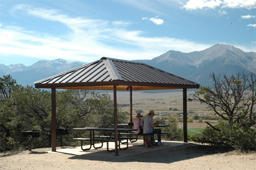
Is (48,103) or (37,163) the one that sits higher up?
(48,103)

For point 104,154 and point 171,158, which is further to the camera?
point 104,154

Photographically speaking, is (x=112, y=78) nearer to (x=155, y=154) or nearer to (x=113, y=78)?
(x=113, y=78)

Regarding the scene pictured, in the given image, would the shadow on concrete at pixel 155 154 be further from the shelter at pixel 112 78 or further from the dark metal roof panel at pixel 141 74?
the dark metal roof panel at pixel 141 74

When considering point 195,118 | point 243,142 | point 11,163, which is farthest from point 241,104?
point 195,118

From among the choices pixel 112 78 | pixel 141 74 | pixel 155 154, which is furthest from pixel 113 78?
pixel 155 154

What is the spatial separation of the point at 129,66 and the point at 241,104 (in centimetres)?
469

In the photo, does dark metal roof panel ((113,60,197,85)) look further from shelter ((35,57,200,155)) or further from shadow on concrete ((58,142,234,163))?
shadow on concrete ((58,142,234,163))

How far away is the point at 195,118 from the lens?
245 feet

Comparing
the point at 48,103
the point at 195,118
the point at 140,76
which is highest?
the point at 140,76

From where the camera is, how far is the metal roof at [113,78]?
8531 mm

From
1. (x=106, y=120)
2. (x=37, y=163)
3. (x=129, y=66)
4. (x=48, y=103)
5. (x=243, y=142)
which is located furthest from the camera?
(x=106, y=120)

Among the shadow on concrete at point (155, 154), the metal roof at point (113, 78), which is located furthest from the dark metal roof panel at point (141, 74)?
the shadow on concrete at point (155, 154)

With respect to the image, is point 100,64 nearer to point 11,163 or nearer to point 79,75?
point 79,75

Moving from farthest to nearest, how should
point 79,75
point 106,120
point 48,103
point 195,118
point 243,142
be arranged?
point 195,118 < point 106,120 < point 48,103 < point 79,75 < point 243,142
